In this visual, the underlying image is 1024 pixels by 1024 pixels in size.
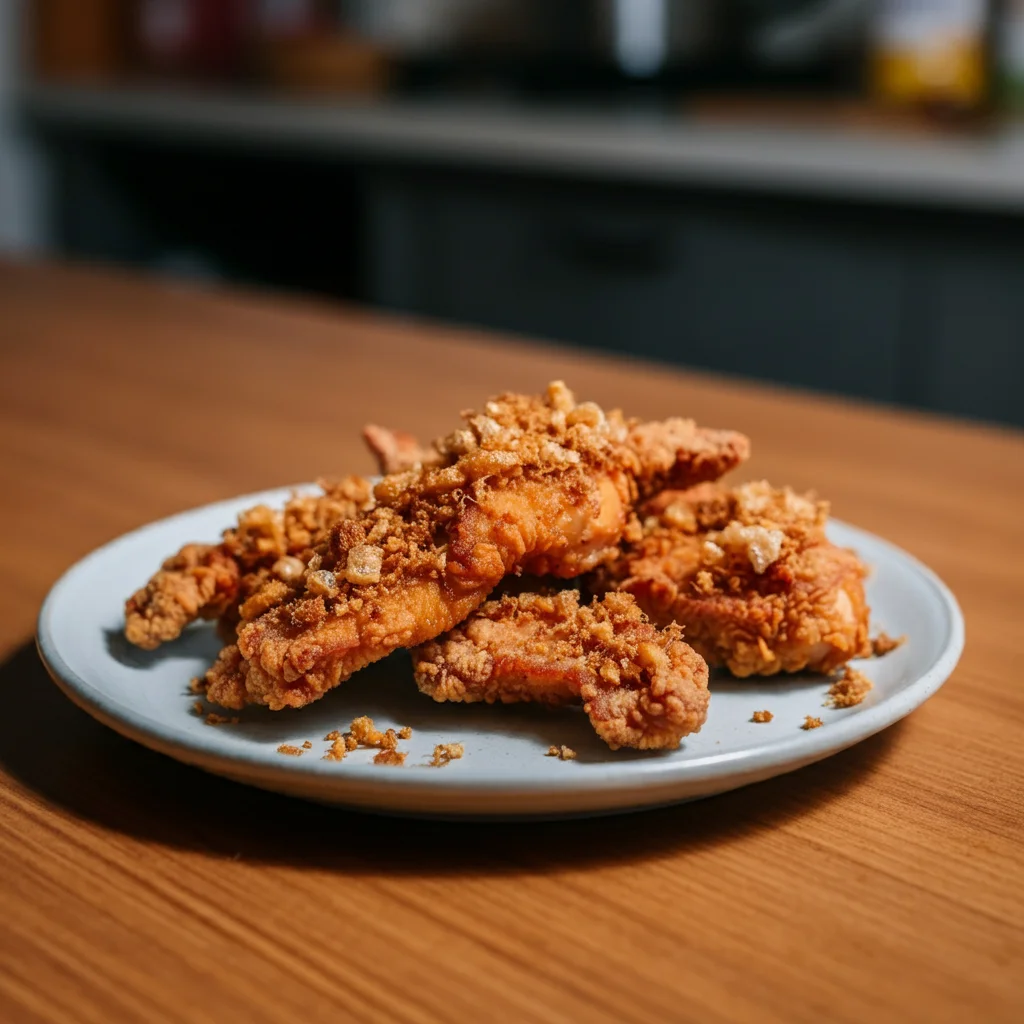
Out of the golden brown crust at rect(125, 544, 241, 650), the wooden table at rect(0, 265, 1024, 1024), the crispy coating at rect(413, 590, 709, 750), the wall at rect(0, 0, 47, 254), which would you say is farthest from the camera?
the wall at rect(0, 0, 47, 254)

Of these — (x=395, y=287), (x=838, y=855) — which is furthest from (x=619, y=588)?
(x=395, y=287)

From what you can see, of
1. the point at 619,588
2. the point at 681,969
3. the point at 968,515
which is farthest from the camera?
the point at 968,515

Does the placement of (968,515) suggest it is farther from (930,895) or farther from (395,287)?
(395,287)

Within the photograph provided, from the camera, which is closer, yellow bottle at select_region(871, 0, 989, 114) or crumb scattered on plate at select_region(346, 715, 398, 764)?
crumb scattered on plate at select_region(346, 715, 398, 764)

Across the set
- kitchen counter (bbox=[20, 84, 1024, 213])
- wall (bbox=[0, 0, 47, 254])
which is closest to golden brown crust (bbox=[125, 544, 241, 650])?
kitchen counter (bbox=[20, 84, 1024, 213])

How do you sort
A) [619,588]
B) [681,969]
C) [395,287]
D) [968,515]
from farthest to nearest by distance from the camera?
[395,287], [968,515], [619,588], [681,969]

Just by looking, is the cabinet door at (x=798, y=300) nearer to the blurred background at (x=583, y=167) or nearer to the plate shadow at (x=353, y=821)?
the blurred background at (x=583, y=167)

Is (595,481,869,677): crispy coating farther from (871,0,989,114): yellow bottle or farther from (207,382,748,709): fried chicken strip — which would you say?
(871,0,989,114): yellow bottle

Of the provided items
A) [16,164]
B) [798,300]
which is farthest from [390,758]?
[16,164]
